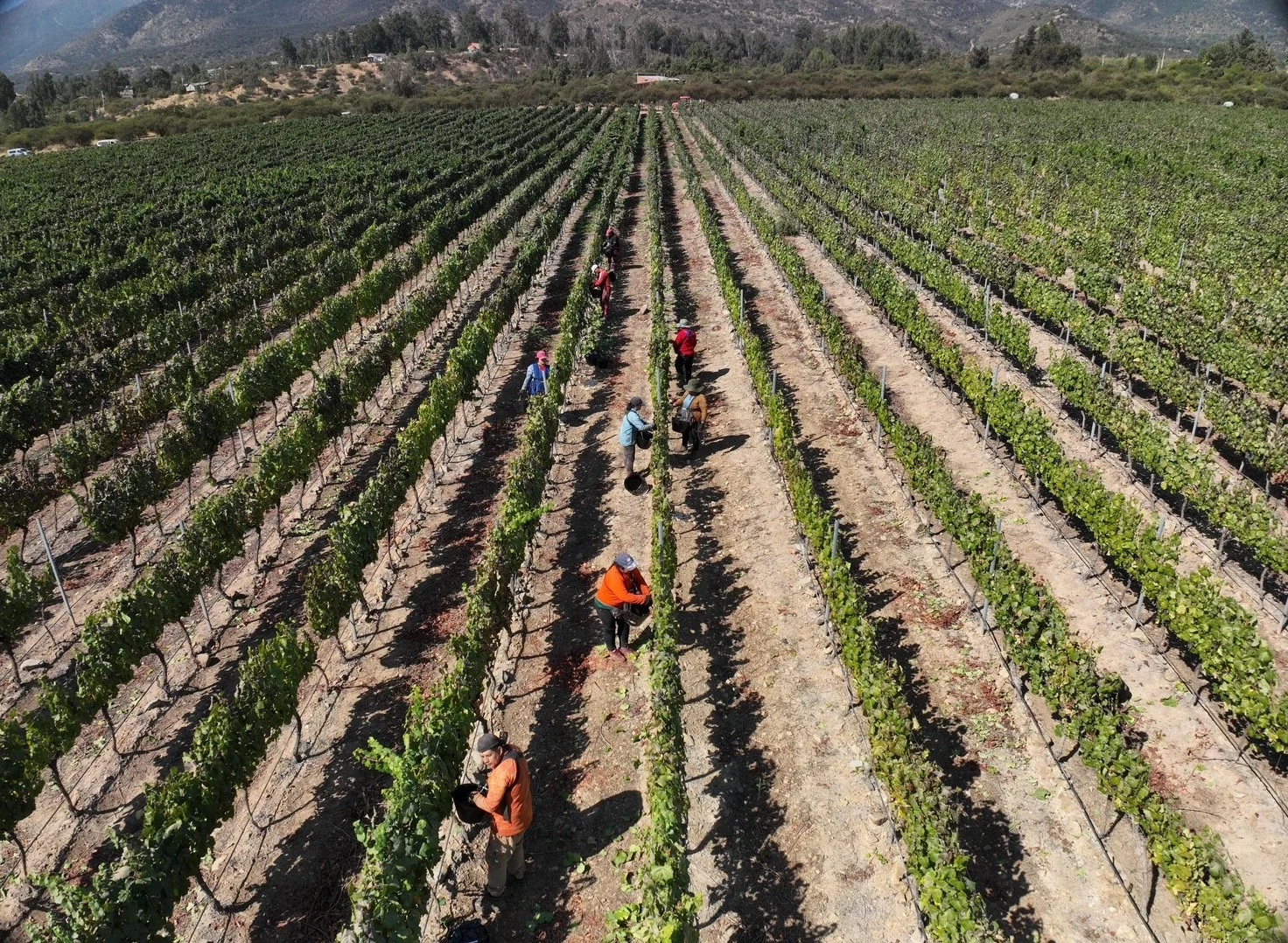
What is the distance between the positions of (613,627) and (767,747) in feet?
8.07

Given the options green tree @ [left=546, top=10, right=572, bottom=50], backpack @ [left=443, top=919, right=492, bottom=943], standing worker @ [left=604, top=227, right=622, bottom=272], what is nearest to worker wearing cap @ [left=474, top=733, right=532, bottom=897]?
backpack @ [left=443, top=919, right=492, bottom=943]

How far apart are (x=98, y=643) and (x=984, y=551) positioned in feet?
37.8

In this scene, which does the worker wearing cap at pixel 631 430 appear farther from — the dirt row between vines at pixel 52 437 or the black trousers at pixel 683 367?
the dirt row between vines at pixel 52 437

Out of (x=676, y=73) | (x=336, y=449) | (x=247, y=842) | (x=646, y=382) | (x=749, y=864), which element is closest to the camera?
(x=749, y=864)

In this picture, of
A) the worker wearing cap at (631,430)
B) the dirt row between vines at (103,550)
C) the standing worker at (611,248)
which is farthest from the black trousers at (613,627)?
the standing worker at (611,248)

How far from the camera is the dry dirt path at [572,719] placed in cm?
758

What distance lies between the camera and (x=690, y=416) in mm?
15578

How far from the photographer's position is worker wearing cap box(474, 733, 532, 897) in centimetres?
696

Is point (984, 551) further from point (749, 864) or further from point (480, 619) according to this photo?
point (480, 619)

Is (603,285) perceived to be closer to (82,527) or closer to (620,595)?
(82,527)

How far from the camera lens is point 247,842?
831cm

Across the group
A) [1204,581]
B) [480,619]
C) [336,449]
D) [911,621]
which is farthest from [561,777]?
[336,449]

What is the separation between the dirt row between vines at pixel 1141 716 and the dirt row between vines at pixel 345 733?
7809 millimetres

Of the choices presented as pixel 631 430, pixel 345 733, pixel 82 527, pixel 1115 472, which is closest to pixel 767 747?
pixel 345 733
